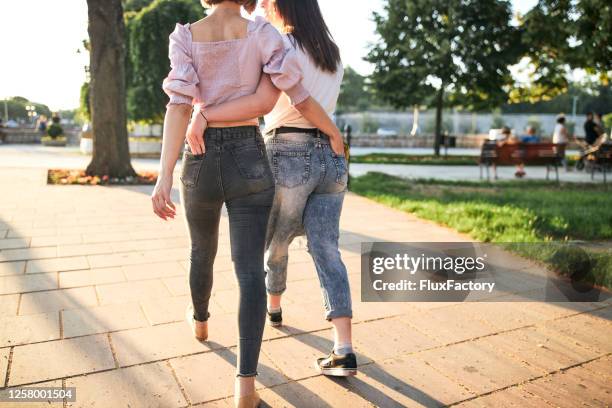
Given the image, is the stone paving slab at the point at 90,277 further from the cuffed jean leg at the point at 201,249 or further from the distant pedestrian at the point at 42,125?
the distant pedestrian at the point at 42,125

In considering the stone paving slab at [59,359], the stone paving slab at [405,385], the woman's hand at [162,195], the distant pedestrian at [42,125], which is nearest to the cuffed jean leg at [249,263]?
the woman's hand at [162,195]

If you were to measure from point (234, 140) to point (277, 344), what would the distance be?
1281 millimetres

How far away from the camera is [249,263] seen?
198 cm

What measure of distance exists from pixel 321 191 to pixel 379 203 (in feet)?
18.7

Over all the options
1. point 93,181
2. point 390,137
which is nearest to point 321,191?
point 93,181

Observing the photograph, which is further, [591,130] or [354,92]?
[354,92]

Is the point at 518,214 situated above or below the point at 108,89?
below

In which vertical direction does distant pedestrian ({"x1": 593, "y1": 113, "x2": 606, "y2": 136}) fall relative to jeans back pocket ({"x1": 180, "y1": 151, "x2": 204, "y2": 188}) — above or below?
above

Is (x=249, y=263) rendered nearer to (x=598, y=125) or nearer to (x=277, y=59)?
(x=277, y=59)

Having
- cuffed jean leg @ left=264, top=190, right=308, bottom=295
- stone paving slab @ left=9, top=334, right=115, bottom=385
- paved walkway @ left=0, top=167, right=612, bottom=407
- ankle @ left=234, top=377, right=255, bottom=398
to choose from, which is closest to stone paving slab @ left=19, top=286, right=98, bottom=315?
paved walkway @ left=0, top=167, right=612, bottom=407

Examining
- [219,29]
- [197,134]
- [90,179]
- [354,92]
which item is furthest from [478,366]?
[354,92]

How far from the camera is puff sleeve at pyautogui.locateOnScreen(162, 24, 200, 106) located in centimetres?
193

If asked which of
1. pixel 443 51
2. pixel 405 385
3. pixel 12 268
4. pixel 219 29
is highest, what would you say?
pixel 443 51

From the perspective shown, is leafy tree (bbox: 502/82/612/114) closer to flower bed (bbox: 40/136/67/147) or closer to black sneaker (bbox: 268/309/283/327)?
flower bed (bbox: 40/136/67/147)
